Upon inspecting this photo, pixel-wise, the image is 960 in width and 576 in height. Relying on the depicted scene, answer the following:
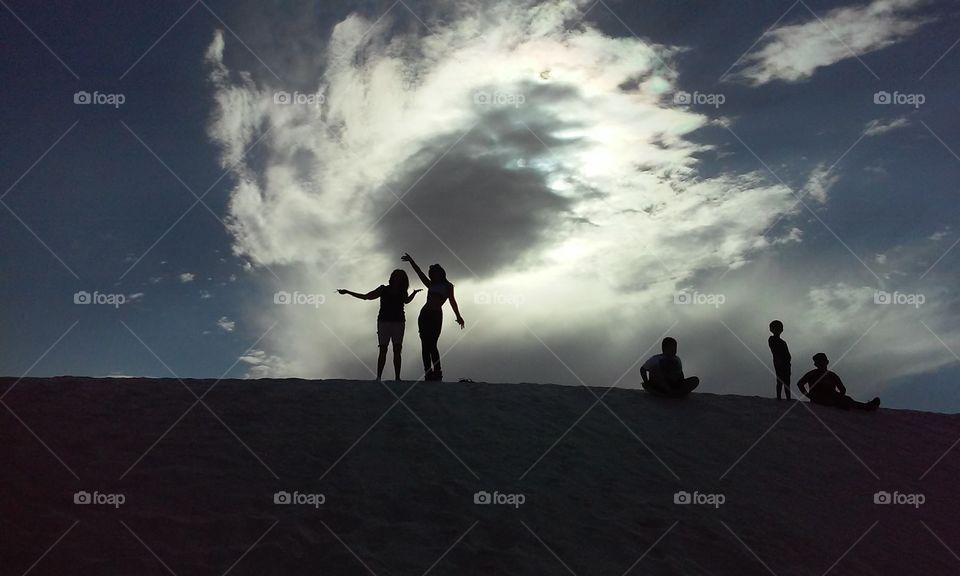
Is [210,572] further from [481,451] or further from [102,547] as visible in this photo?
[481,451]

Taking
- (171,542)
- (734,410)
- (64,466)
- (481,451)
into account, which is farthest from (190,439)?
(734,410)

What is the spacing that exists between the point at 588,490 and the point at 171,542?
4.86 meters

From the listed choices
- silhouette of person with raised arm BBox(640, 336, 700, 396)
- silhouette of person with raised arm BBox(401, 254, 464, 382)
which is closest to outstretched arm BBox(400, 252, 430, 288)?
silhouette of person with raised arm BBox(401, 254, 464, 382)

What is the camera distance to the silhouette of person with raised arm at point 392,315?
11891mm
